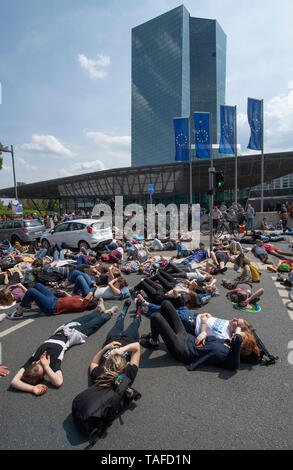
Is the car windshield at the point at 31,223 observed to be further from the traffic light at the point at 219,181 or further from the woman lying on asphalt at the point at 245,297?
the woman lying on asphalt at the point at 245,297

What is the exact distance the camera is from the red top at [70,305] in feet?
17.8

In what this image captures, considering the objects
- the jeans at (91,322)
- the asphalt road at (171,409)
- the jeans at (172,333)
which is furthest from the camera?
the jeans at (91,322)

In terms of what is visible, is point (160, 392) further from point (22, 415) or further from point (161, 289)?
point (161, 289)

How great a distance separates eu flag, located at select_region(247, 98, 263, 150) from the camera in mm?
21734

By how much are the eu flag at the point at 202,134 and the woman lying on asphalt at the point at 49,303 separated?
1905cm

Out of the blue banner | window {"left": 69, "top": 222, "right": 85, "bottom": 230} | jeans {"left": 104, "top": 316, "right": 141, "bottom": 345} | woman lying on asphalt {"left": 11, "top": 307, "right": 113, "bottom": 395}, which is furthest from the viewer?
the blue banner

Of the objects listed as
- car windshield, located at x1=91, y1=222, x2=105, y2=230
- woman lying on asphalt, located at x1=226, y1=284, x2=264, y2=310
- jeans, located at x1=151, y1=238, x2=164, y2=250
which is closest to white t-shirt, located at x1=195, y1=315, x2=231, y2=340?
woman lying on asphalt, located at x1=226, y1=284, x2=264, y2=310

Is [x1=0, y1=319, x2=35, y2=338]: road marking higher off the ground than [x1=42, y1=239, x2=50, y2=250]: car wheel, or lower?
lower

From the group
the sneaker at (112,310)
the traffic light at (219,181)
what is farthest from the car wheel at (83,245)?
the sneaker at (112,310)

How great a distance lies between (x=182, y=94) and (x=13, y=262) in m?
97.2

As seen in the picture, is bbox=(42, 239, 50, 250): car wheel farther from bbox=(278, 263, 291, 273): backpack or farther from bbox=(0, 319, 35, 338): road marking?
bbox=(278, 263, 291, 273): backpack

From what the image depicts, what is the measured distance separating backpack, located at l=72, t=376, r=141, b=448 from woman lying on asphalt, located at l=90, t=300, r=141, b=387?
0.34 feet

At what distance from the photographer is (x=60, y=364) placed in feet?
11.5
